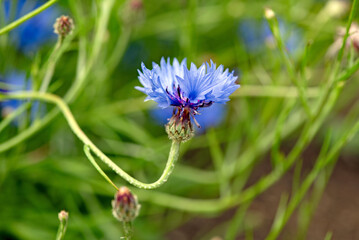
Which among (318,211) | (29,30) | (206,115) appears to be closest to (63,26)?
(29,30)

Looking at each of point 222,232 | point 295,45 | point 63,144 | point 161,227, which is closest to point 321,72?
point 295,45

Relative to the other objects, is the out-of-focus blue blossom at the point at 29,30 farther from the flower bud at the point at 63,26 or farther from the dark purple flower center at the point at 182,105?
the dark purple flower center at the point at 182,105

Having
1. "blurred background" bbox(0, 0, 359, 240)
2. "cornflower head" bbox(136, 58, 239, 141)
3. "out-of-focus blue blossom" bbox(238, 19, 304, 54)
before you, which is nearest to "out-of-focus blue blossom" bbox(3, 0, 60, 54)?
"blurred background" bbox(0, 0, 359, 240)

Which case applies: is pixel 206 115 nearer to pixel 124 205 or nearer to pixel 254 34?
pixel 254 34

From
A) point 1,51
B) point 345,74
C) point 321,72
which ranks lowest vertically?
point 345,74

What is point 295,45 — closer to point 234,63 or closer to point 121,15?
point 234,63

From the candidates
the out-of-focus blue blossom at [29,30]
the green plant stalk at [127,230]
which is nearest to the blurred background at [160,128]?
the out-of-focus blue blossom at [29,30]
